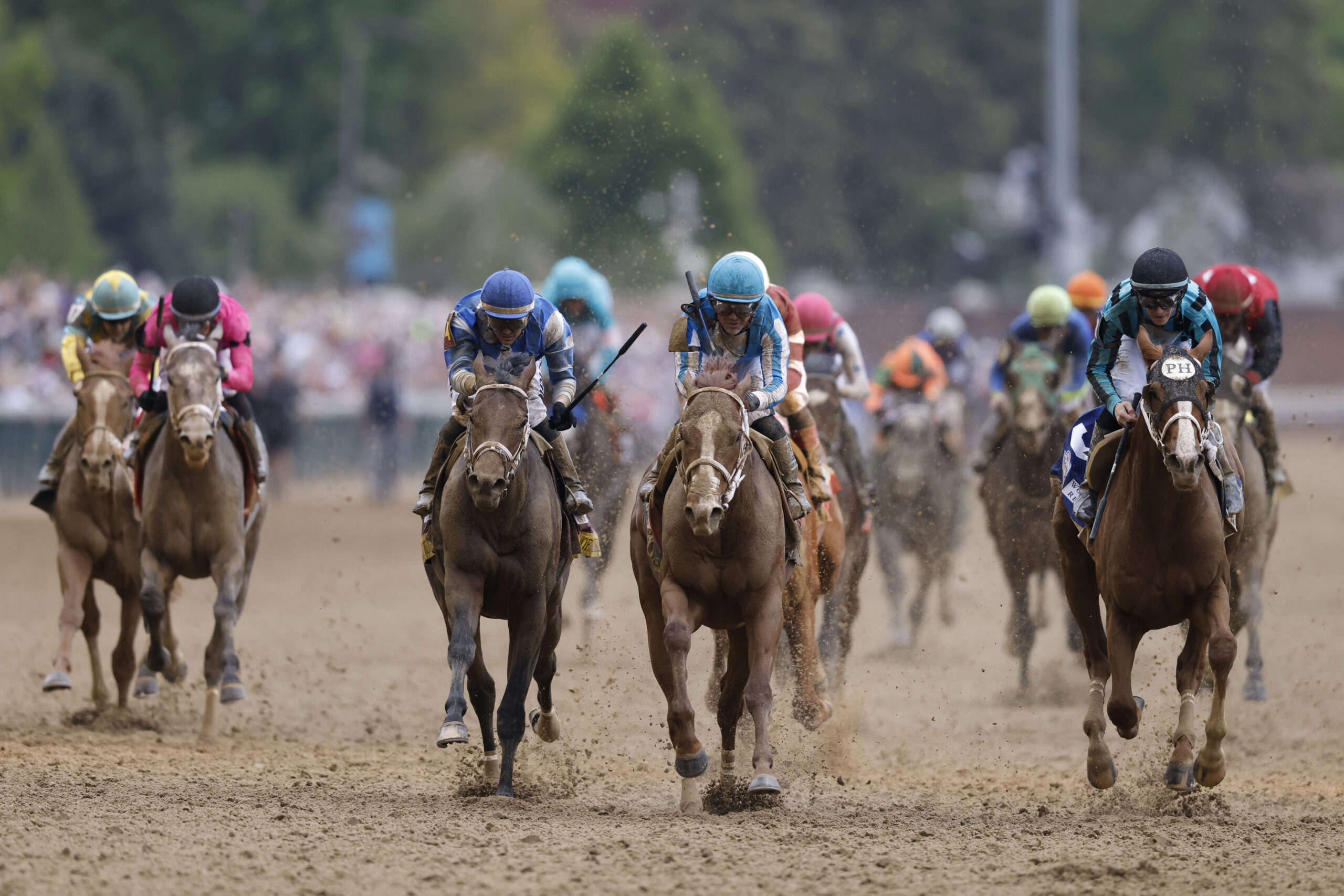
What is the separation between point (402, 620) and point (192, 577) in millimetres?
6187

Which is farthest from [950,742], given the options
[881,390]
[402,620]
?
[402,620]

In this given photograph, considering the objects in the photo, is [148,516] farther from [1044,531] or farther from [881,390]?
[881,390]

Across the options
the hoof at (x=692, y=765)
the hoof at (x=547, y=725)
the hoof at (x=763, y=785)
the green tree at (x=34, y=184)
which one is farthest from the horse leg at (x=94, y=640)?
the green tree at (x=34, y=184)

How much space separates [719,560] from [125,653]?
4.72 m

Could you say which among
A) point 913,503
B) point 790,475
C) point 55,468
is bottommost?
point 790,475

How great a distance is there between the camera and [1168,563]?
873cm

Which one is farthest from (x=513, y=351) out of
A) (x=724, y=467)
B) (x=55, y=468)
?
(x=55, y=468)

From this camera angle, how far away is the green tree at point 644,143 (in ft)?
137

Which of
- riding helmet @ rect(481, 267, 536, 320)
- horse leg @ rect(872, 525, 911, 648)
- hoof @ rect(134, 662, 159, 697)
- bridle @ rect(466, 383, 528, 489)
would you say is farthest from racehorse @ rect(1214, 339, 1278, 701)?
hoof @ rect(134, 662, 159, 697)

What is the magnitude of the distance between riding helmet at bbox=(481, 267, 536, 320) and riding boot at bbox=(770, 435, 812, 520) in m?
1.35

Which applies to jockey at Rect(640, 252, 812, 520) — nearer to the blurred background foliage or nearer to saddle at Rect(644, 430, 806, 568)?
saddle at Rect(644, 430, 806, 568)

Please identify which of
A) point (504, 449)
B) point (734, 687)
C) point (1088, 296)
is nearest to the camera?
point (504, 449)

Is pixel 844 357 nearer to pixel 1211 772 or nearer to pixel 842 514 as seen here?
pixel 842 514

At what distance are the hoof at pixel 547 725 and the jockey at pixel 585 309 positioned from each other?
3.82m
